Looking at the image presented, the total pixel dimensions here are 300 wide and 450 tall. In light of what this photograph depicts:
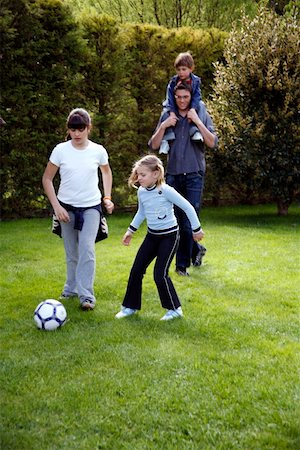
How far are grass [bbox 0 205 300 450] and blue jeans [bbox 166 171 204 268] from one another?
28 centimetres

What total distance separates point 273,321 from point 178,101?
2.84 meters

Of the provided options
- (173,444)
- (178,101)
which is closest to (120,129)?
(178,101)

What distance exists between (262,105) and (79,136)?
6308mm

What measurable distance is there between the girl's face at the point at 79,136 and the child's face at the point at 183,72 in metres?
1.73

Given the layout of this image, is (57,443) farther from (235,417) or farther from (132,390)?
(235,417)

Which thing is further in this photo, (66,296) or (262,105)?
(262,105)

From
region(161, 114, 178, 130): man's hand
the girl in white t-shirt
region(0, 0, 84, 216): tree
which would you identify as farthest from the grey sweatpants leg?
region(0, 0, 84, 216): tree

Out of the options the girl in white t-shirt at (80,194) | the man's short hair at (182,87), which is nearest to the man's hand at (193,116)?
the man's short hair at (182,87)

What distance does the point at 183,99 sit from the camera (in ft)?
21.2

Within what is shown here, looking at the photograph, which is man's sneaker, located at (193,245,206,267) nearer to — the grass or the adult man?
the grass

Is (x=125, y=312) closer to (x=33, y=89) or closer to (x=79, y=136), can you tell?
(x=79, y=136)

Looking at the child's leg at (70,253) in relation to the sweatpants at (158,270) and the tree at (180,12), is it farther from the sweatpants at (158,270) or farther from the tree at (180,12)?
the tree at (180,12)

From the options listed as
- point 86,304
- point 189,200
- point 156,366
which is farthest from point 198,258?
point 156,366

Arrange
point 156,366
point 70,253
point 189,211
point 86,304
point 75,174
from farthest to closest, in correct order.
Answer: point 70,253 < point 75,174 < point 86,304 < point 189,211 < point 156,366
